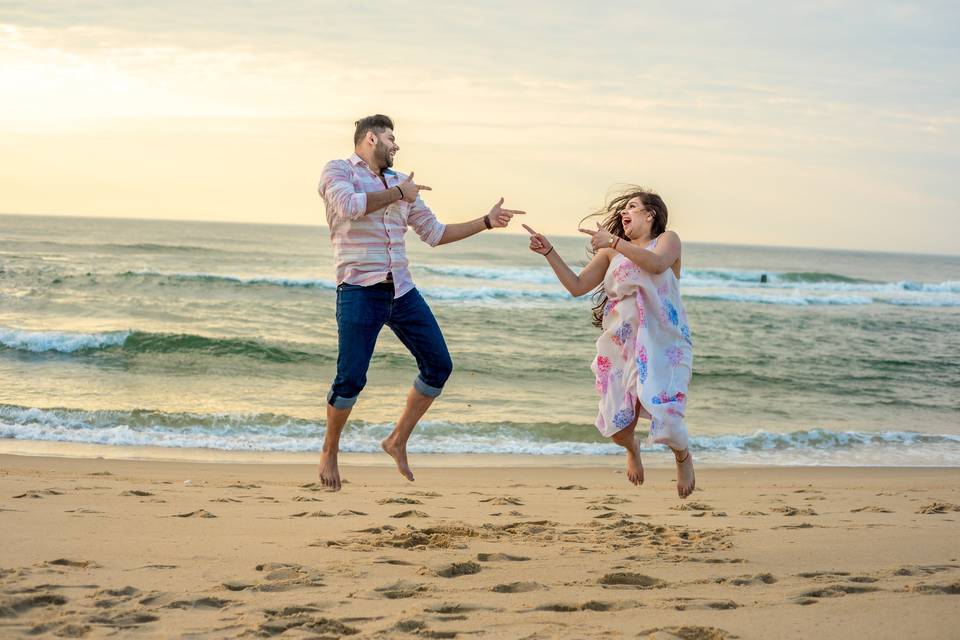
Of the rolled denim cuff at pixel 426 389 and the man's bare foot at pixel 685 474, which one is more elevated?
the rolled denim cuff at pixel 426 389

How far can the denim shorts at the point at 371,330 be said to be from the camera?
5293 mm

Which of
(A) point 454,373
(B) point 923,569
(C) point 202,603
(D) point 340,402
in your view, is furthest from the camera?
(A) point 454,373

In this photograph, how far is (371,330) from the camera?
5.33 metres

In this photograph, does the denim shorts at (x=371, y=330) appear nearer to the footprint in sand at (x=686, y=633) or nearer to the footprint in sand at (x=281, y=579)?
the footprint in sand at (x=281, y=579)

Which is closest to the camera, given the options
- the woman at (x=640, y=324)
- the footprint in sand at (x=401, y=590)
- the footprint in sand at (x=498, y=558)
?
the footprint in sand at (x=401, y=590)

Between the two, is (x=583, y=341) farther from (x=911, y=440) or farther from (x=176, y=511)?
(x=176, y=511)

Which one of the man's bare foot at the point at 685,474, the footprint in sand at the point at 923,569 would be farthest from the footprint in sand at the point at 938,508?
the man's bare foot at the point at 685,474

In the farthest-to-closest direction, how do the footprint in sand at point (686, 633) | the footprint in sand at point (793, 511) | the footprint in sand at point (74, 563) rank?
1. the footprint in sand at point (793, 511)
2. the footprint in sand at point (74, 563)
3. the footprint in sand at point (686, 633)

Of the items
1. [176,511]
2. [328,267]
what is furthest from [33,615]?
[328,267]

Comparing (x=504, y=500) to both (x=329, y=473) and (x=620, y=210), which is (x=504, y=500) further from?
(x=620, y=210)

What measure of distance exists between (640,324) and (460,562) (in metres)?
1.58

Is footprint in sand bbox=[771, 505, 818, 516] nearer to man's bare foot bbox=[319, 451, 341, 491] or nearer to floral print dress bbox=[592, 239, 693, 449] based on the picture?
floral print dress bbox=[592, 239, 693, 449]

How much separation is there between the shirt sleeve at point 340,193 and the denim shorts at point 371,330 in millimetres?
454

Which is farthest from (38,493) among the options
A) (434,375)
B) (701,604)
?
(701,604)
